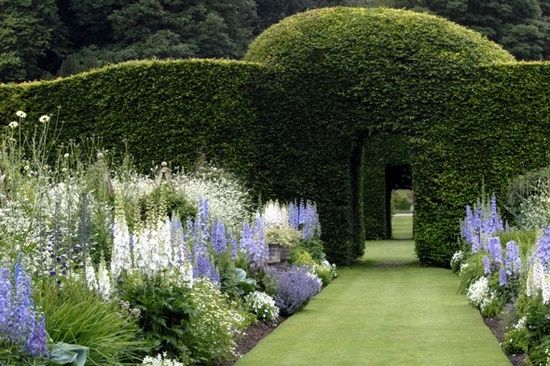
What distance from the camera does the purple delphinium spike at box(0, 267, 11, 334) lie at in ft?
18.3

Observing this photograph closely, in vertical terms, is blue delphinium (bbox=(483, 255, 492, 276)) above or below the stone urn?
above

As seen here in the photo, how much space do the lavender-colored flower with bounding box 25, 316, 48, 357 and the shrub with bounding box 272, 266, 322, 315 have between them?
6050mm

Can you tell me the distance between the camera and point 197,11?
98.1 feet

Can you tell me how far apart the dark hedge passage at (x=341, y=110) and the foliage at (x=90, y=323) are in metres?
10.8

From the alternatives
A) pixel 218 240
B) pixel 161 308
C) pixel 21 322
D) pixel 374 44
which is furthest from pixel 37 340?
pixel 374 44

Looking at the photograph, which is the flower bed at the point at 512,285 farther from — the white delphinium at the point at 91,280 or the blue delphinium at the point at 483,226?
the white delphinium at the point at 91,280

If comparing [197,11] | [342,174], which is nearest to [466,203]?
[342,174]

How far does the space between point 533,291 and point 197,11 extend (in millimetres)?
23313

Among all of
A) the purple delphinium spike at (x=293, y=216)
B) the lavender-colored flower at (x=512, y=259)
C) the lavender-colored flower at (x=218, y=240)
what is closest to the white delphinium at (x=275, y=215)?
the purple delphinium spike at (x=293, y=216)

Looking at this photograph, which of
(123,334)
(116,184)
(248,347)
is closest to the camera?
(123,334)

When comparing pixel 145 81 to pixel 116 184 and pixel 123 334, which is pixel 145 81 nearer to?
pixel 116 184

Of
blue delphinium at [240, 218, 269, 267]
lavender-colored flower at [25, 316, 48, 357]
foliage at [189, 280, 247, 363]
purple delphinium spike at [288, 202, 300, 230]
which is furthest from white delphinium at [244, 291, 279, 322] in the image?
purple delphinium spike at [288, 202, 300, 230]

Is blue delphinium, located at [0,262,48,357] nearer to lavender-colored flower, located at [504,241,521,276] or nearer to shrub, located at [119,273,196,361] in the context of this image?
shrub, located at [119,273,196,361]

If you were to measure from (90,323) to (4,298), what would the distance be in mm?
939
